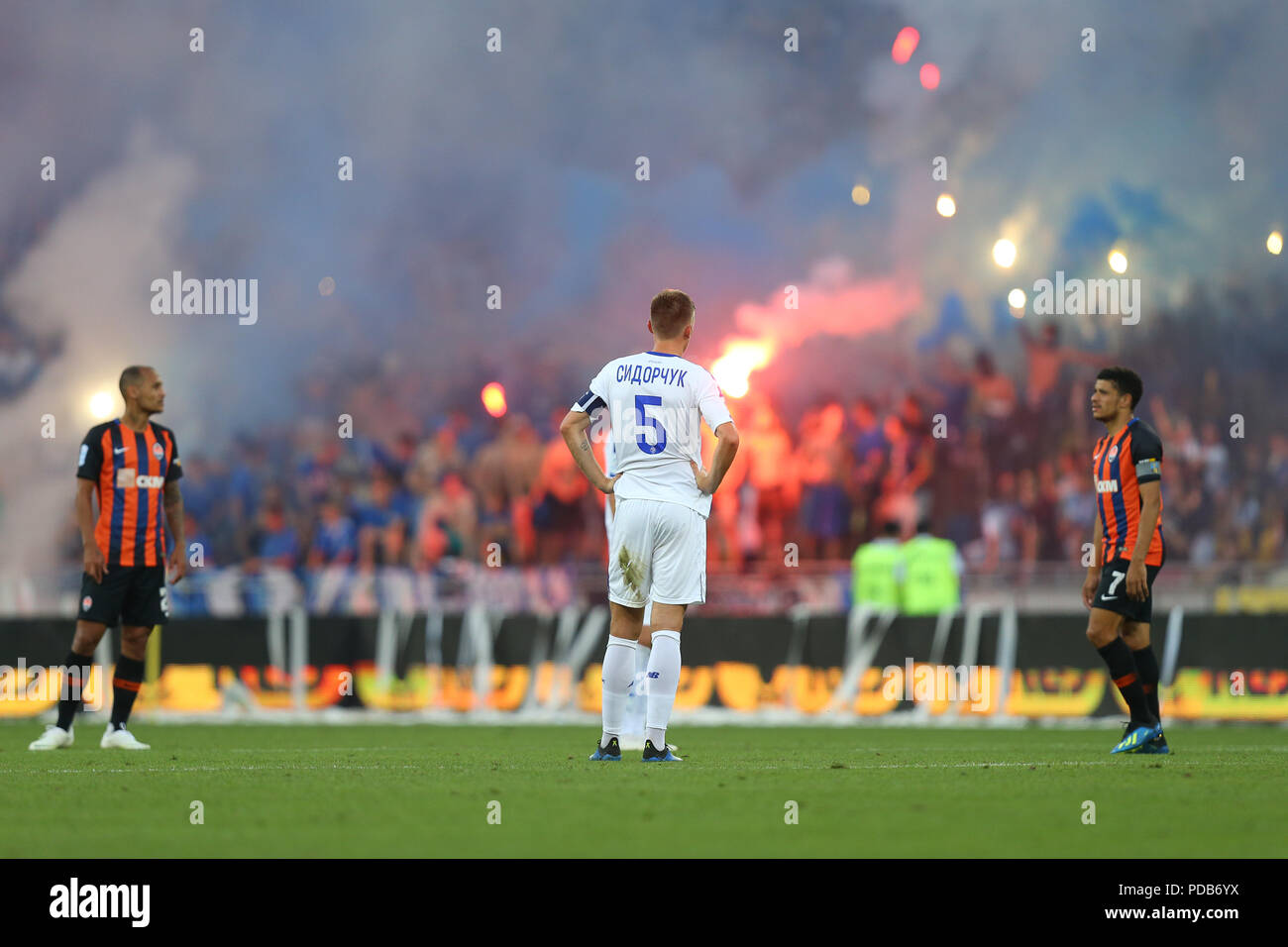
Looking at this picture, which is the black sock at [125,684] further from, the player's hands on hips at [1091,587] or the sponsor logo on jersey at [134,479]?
the player's hands on hips at [1091,587]

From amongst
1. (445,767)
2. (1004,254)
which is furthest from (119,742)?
(1004,254)

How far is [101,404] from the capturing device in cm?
2467

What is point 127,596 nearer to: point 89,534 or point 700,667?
point 89,534

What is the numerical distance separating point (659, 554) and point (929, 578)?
8.48m

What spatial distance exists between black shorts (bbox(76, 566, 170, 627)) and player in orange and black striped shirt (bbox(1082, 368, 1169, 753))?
527cm

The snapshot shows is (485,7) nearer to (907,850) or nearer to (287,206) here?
(287,206)

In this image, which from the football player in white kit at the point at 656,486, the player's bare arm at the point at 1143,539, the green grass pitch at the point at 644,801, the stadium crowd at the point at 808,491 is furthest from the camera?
the stadium crowd at the point at 808,491

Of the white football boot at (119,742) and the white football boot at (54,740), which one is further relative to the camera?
the white football boot at (119,742)

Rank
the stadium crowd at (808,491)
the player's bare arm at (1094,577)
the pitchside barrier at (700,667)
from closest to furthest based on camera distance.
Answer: the player's bare arm at (1094,577), the pitchside barrier at (700,667), the stadium crowd at (808,491)

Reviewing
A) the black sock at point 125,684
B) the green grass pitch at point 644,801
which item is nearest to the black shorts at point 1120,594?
the green grass pitch at point 644,801

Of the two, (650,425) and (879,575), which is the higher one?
(650,425)

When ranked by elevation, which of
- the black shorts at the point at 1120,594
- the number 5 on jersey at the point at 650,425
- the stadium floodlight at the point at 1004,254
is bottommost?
the black shorts at the point at 1120,594

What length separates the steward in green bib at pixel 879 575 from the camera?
15891 mm

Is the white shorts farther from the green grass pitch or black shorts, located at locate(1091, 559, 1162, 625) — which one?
black shorts, located at locate(1091, 559, 1162, 625)
